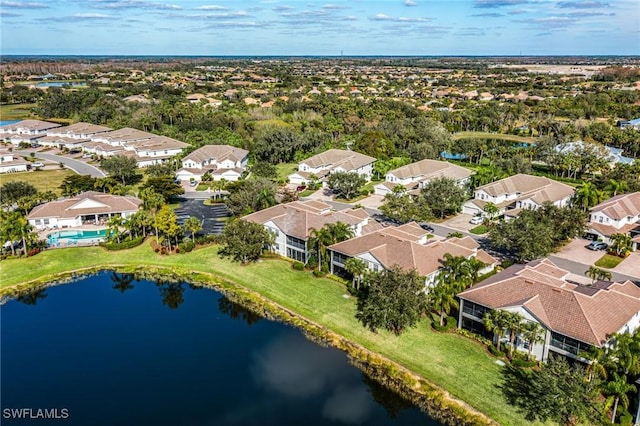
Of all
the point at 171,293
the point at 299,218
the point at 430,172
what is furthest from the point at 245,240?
the point at 430,172

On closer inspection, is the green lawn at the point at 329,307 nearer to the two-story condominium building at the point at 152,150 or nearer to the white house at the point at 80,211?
the white house at the point at 80,211

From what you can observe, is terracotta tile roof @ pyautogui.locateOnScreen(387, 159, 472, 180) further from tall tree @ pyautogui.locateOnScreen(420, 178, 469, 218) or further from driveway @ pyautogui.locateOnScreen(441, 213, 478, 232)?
tall tree @ pyautogui.locateOnScreen(420, 178, 469, 218)

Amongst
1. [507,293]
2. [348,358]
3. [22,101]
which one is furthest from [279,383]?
[22,101]

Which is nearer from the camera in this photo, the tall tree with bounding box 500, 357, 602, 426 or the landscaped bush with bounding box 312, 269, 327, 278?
the tall tree with bounding box 500, 357, 602, 426

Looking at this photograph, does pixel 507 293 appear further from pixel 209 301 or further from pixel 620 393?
pixel 209 301

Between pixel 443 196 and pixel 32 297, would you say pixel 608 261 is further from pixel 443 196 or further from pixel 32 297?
pixel 32 297

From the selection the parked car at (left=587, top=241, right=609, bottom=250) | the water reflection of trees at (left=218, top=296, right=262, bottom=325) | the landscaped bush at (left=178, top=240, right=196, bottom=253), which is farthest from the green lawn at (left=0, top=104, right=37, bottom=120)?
the parked car at (left=587, top=241, right=609, bottom=250)
